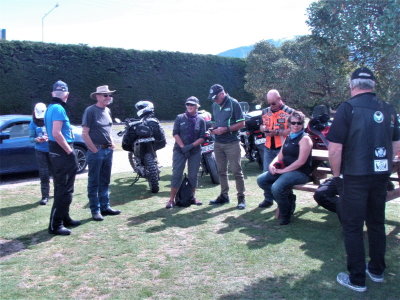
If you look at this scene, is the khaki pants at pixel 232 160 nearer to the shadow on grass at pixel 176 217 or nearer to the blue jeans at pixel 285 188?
the shadow on grass at pixel 176 217

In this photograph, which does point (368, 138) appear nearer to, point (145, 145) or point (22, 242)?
point (22, 242)

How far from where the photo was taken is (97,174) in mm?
5996

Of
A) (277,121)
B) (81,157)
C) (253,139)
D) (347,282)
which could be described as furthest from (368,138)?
(81,157)

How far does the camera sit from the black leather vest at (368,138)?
11.5 ft

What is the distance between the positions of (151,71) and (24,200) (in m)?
18.0

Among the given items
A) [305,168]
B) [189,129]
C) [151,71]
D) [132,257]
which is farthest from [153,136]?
[151,71]

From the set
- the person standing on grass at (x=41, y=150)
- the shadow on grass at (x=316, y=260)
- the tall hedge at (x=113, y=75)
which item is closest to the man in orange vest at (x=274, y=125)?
the shadow on grass at (x=316, y=260)

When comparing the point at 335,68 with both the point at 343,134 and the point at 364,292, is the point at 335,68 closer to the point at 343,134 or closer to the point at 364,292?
the point at 343,134

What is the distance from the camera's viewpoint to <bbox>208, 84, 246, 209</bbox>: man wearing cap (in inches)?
252

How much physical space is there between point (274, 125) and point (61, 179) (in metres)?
3.04

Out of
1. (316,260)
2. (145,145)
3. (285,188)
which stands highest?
(145,145)

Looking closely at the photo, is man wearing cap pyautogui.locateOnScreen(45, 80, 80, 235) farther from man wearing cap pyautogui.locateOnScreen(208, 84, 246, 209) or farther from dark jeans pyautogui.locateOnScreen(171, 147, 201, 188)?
man wearing cap pyautogui.locateOnScreen(208, 84, 246, 209)

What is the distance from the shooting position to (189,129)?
6.56 metres

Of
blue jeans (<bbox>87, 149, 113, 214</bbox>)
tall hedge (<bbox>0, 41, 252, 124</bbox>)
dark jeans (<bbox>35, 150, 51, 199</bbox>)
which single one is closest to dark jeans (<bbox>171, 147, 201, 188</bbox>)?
blue jeans (<bbox>87, 149, 113, 214</bbox>)
